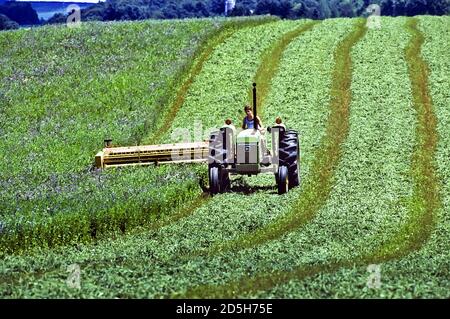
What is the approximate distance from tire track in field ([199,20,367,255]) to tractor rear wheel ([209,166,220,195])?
2.64 meters

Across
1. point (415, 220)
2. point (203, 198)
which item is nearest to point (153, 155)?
point (203, 198)

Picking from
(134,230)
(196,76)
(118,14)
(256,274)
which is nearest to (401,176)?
(134,230)

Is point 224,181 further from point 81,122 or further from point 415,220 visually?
point 81,122

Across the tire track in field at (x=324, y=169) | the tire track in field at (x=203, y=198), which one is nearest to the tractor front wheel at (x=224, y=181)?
Answer: the tire track in field at (x=203, y=198)

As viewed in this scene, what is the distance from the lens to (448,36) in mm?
58969

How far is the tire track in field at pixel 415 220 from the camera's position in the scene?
19406mm

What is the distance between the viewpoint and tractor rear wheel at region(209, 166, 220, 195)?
103 ft

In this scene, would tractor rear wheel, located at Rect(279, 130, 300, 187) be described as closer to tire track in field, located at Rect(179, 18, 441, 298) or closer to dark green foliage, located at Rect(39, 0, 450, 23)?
tire track in field, located at Rect(179, 18, 441, 298)

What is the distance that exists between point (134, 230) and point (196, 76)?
25174 millimetres

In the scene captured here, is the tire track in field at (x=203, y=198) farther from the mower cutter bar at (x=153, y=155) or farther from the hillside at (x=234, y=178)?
the mower cutter bar at (x=153, y=155)

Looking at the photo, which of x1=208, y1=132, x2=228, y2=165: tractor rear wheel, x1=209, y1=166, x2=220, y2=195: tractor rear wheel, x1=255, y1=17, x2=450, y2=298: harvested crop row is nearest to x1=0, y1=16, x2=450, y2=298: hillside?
x1=255, y1=17, x2=450, y2=298: harvested crop row

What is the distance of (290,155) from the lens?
31.5 metres
